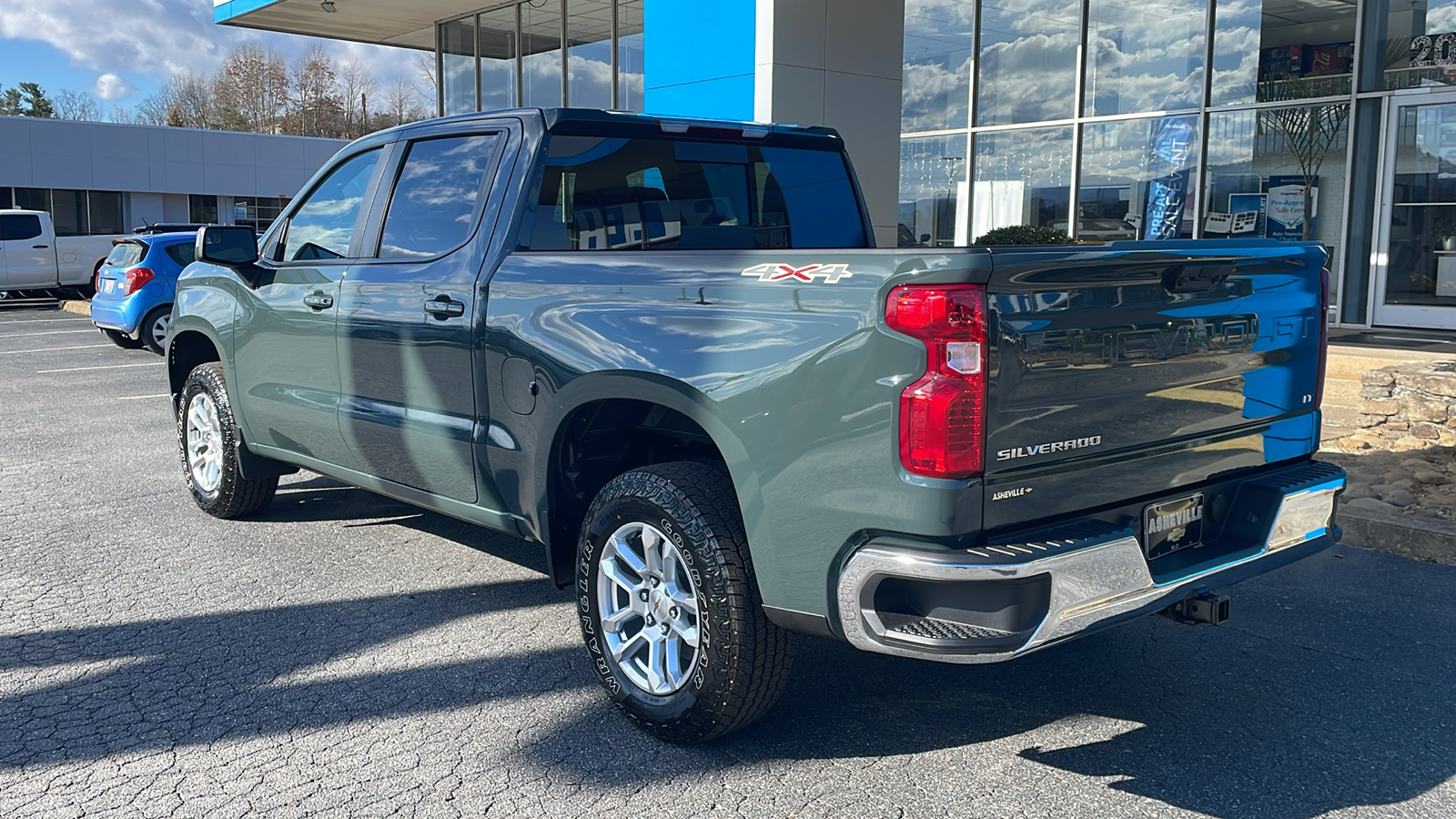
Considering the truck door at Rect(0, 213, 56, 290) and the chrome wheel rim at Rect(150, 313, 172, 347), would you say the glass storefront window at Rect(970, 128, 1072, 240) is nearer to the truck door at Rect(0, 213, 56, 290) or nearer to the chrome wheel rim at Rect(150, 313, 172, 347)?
the chrome wheel rim at Rect(150, 313, 172, 347)

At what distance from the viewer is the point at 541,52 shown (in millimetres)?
19344

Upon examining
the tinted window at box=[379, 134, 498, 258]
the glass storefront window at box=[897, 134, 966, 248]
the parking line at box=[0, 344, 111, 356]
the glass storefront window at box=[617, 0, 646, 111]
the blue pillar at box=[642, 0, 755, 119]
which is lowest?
the parking line at box=[0, 344, 111, 356]

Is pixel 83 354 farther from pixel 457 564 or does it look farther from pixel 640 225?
pixel 640 225

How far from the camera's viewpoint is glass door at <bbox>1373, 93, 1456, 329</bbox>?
A: 40.4 feet

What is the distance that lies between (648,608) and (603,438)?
0.76 metres

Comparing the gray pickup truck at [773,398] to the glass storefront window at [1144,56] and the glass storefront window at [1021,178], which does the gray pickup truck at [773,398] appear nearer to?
the glass storefront window at [1144,56]

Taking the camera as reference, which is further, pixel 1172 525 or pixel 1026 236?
pixel 1026 236

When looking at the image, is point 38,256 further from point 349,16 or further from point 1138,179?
point 1138,179

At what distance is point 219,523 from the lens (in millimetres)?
6340

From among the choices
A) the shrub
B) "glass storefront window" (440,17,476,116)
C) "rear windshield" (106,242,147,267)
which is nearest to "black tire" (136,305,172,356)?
"rear windshield" (106,242,147,267)

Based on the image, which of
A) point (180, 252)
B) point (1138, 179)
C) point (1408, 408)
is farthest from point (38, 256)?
point (1408, 408)

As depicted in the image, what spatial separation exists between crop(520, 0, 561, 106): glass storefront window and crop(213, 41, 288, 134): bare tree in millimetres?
78011

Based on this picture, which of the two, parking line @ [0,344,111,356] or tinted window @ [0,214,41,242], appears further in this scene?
tinted window @ [0,214,41,242]

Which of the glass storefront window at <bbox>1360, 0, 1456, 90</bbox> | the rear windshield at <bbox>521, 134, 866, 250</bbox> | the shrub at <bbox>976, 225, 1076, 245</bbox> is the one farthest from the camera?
the glass storefront window at <bbox>1360, 0, 1456, 90</bbox>
